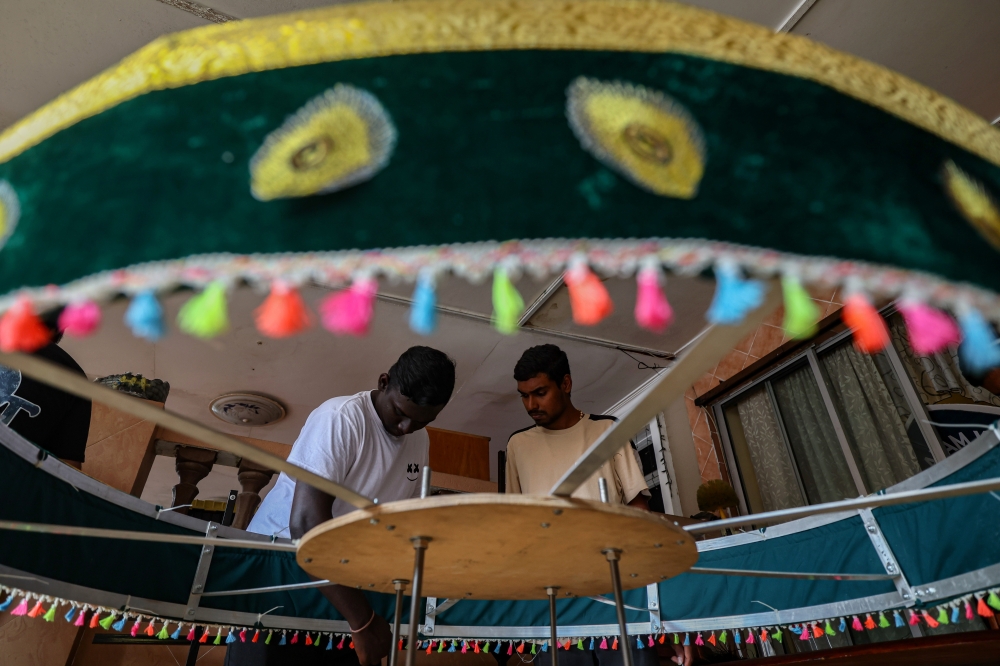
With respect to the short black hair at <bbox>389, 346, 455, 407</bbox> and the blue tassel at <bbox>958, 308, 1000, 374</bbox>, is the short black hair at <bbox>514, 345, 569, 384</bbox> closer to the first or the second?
the short black hair at <bbox>389, 346, 455, 407</bbox>

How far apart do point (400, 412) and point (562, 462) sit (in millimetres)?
555

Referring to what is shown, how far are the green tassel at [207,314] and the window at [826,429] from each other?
2751 mm

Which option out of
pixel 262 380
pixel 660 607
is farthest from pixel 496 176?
pixel 262 380

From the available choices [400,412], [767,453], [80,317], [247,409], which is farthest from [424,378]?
[247,409]

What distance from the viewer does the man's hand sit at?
44.9 inches

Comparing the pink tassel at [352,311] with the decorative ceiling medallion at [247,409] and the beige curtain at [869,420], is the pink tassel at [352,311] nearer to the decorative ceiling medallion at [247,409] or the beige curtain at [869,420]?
the beige curtain at [869,420]

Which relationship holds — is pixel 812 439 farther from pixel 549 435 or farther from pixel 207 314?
pixel 207 314

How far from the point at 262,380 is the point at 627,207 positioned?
3557mm

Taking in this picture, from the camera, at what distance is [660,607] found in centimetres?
147

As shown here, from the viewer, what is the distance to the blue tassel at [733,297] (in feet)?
1.29

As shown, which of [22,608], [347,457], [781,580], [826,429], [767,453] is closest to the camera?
[22,608]

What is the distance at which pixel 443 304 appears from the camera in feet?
9.81

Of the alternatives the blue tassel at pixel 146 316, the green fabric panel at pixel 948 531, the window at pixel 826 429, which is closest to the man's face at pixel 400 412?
the green fabric panel at pixel 948 531

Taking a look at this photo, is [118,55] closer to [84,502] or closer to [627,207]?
[84,502]
